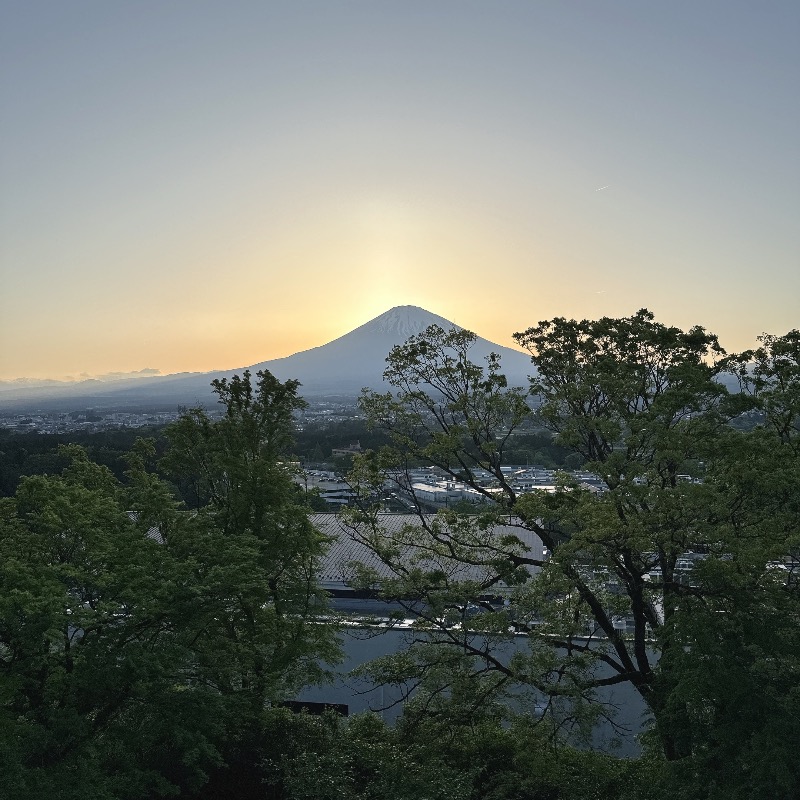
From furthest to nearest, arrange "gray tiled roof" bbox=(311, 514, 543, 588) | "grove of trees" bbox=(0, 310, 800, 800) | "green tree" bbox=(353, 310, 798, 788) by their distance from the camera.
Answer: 1. "gray tiled roof" bbox=(311, 514, 543, 588)
2. "green tree" bbox=(353, 310, 798, 788)
3. "grove of trees" bbox=(0, 310, 800, 800)

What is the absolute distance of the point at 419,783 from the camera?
786 cm

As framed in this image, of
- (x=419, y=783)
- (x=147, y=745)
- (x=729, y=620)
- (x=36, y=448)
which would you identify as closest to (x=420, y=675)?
(x=419, y=783)

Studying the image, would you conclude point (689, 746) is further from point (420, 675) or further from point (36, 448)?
point (36, 448)

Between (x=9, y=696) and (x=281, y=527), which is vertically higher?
(x=281, y=527)

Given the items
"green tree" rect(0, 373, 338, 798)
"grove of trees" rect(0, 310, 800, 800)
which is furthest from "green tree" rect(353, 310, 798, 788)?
"green tree" rect(0, 373, 338, 798)

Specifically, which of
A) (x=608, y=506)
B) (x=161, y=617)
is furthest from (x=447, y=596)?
(x=161, y=617)

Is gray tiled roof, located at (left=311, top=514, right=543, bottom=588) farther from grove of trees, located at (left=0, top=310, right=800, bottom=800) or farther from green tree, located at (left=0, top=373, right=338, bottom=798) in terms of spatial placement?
green tree, located at (left=0, top=373, right=338, bottom=798)

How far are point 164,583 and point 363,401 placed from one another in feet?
17.5

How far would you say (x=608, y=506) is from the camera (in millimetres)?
7578

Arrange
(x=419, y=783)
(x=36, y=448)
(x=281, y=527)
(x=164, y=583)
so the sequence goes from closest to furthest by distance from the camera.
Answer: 1. (x=164, y=583)
2. (x=419, y=783)
3. (x=281, y=527)
4. (x=36, y=448)

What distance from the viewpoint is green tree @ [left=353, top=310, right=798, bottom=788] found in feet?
23.0

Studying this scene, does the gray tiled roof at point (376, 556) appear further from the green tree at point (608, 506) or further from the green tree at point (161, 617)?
the green tree at point (161, 617)

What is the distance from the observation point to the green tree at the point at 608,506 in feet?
23.0

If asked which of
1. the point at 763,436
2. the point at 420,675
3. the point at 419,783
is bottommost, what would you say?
the point at 419,783
